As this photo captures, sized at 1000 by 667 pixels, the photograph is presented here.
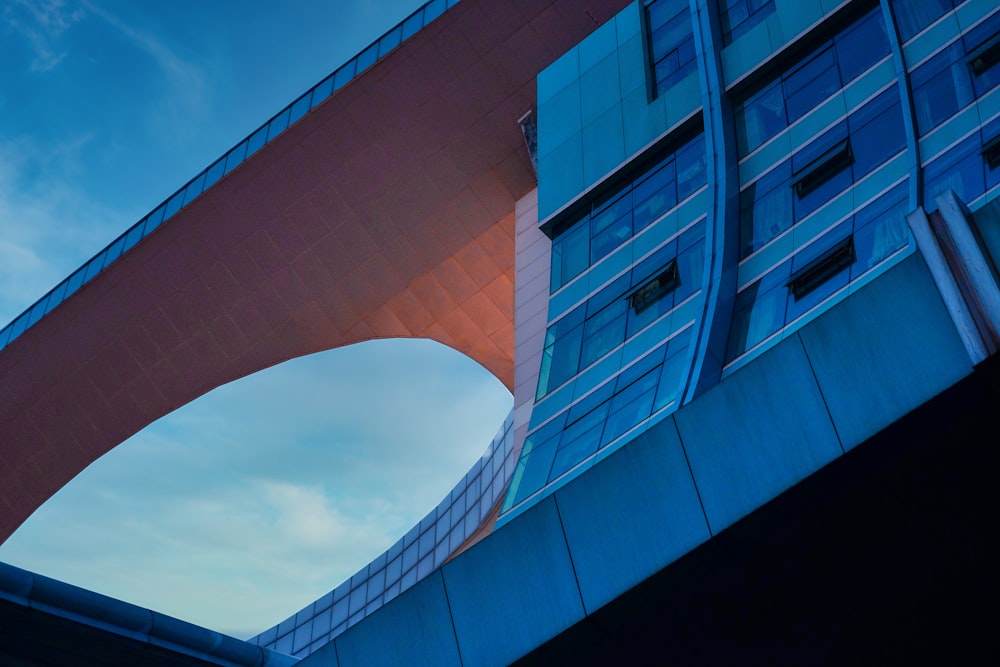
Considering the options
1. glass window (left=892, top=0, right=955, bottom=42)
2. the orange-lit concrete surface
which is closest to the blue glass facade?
glass window (left=892, top=0, right=955, bottom=42)

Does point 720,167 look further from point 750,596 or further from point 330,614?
point 330,614

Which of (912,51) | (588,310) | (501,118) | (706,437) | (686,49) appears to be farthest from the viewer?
(501,118)

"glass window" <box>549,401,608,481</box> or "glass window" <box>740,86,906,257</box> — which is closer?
"glass window" <box>549,401,608,481</box>

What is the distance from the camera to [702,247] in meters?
18.0

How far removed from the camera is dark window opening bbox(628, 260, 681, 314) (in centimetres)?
1806

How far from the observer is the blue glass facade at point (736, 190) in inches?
610

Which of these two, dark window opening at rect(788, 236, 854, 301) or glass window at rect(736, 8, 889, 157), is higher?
glass window at rect(736, 8, 889, 157)

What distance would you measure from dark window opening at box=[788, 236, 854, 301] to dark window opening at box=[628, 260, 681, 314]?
251cm

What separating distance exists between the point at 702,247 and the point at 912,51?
4380 millimetres

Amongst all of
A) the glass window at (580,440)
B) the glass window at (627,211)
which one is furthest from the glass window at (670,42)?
the glass window at (580,440)

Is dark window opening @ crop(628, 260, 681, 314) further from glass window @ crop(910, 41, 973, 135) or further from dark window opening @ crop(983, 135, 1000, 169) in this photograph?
dark window opening @ crop(983, 135, 1000, 169)

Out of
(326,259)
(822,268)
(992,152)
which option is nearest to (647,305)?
(822,268)

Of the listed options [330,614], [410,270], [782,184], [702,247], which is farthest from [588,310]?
[330,614]

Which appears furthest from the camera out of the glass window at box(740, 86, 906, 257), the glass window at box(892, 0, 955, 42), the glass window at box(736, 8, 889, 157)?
the glass window at box(736, 8, 889, 157)
